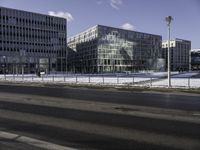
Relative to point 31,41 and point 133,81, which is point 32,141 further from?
point 31,41

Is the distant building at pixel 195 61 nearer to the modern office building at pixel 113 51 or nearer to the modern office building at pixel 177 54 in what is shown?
the modern office building at pixel 177 54

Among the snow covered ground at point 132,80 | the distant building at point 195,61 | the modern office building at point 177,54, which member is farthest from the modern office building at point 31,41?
the distant building at point 195,61

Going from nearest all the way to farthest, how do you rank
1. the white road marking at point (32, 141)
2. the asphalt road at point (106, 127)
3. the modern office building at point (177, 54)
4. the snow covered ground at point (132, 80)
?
the white road marking at point (32, 141), the asphalt road at point (106, 127), the snow covered ground at point (132, 80), the modern office building at point (177, 54)

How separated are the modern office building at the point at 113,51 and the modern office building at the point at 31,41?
1617 cm

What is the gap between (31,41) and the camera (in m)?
124

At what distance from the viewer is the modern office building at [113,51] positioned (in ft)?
462

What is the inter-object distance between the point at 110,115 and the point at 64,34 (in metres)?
127

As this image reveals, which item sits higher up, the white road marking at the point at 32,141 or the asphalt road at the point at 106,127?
the asphalt road at the point at 106,127

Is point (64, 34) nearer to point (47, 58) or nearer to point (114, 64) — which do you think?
point (47, 58)

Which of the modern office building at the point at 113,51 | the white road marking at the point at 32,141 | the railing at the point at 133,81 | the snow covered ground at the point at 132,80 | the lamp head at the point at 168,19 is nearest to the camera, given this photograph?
the white road marking at the point at 32,141

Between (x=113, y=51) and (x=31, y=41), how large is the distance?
4289 centimetres

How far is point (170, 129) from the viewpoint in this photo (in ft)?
Answer: 25.4

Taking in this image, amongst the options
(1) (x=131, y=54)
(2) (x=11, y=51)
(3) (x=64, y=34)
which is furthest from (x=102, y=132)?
(1) (x=131, y=54)

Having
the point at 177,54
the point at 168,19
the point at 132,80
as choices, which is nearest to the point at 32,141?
the point at 168,19
